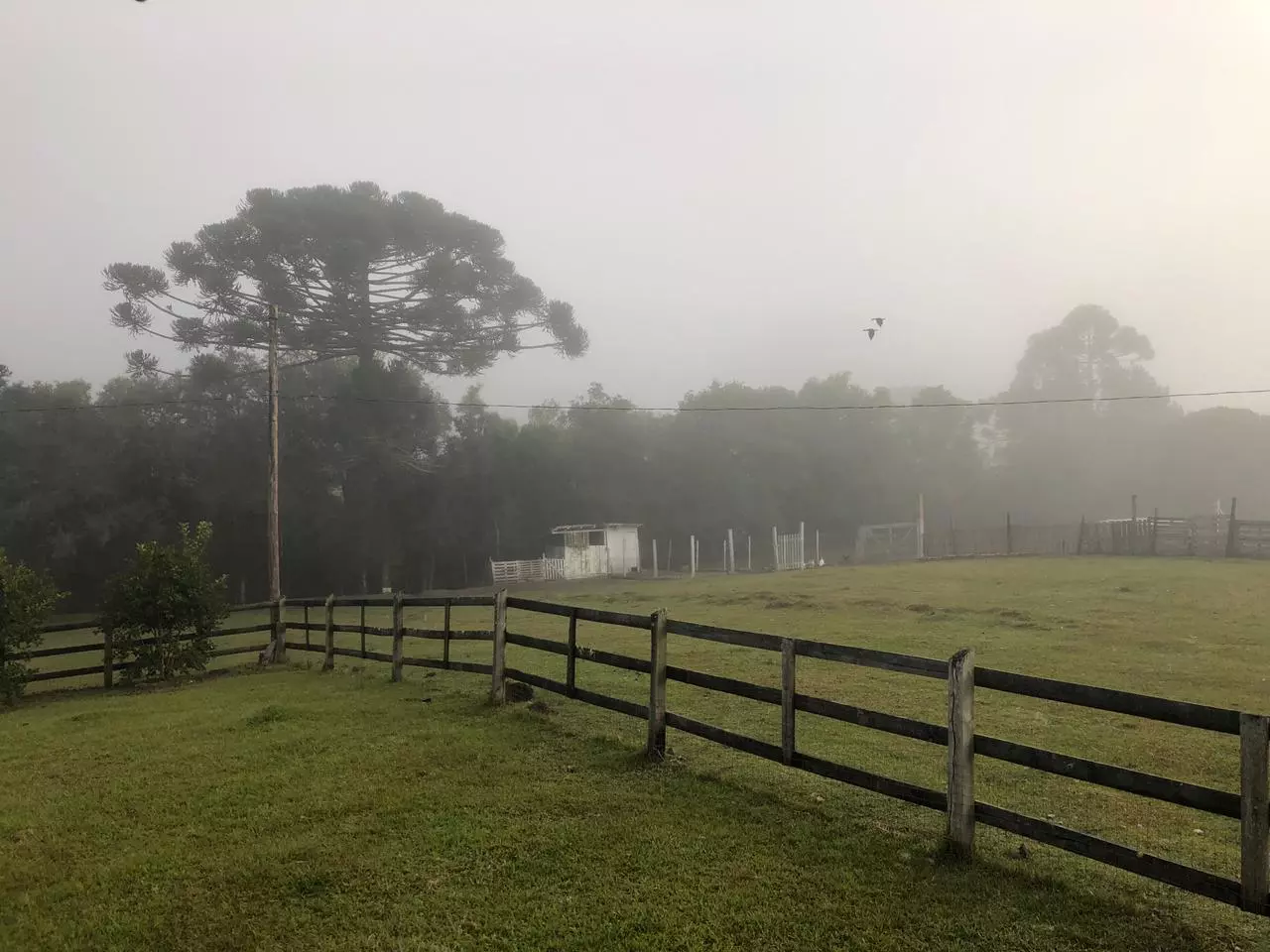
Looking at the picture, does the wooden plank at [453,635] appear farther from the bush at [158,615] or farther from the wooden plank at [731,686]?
the bush at [158,615]

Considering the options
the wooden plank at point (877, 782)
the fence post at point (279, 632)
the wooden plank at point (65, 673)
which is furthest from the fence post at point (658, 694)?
the fence post at point (279, 632)

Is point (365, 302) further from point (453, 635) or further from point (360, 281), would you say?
point (453, 635)

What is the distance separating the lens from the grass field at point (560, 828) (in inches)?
150

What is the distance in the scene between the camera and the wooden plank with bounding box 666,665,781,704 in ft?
18.0

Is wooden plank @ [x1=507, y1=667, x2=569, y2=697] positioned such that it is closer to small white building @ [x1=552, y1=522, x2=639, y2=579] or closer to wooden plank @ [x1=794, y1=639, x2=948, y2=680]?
wooden plank @ [x1=794, y1=639, x2=948, y2=680]

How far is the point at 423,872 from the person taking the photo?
4.43 m

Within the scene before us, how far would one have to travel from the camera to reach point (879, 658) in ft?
16.0

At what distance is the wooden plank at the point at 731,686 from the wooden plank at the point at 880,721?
8.6 inches

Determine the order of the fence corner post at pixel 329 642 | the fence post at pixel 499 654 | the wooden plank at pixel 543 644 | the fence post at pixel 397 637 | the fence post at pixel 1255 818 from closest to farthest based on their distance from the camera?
1. the fence post at pixel 1255 818
2. the wooden plank at pixel 543 644
3. the fence post at pixel 499 654
4. the fence post at pixel 397 637
5. the fence corner post at pixel 329 642

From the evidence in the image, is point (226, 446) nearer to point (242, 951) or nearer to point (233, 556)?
point (233, 556)

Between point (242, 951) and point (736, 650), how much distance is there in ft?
30.6

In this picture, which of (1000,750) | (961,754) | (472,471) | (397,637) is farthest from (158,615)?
(472,471)

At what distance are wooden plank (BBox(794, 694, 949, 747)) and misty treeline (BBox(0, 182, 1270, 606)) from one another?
3225cm

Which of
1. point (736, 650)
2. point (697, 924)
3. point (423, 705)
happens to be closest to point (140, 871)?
point (697, 924)
